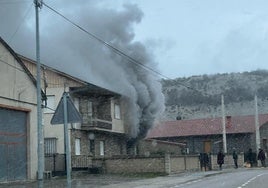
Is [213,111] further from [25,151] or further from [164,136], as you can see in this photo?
[25,151]

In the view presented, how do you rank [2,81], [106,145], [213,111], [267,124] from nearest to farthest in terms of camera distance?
[2,81] < [106,145] < [267,124] < [213,111]

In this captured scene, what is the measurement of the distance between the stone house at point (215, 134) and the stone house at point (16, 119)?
3163 cm

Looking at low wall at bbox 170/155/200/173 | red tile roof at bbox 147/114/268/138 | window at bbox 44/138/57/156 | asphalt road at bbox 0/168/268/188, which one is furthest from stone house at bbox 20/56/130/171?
red tile roof at bbox 147/114/268/138

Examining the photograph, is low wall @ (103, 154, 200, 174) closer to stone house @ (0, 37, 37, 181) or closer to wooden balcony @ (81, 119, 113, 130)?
wooden balcony @ (81, 119, 113, 130)

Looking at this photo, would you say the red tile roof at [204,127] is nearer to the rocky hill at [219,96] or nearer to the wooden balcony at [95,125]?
the wooden balcony at [95,125]

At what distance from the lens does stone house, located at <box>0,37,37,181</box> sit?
26.9 m

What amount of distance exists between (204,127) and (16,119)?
38.3 meters

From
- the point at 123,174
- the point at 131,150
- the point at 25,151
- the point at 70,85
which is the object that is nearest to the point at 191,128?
the point at 131,150

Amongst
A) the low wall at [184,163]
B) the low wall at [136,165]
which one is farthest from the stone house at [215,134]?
the low wall at [136,165]

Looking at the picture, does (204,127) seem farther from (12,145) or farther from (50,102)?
(12,145)

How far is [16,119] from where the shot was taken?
28.2 meters

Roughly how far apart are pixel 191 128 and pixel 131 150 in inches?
580

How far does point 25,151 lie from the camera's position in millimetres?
28703

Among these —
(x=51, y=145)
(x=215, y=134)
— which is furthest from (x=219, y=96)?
(x=51, y=145)
